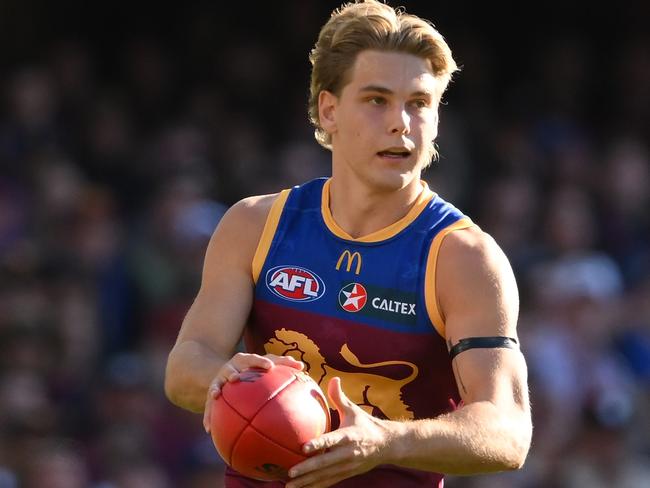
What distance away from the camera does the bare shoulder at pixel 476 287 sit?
4.97 meters

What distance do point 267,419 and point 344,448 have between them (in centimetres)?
32

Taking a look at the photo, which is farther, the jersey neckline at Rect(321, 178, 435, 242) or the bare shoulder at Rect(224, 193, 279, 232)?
the bare shoulder at Rect(224, 193, 279, 232)

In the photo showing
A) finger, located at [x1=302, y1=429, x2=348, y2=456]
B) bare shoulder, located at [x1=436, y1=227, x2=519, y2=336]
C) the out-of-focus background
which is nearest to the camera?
finger, located at [x1=302, y1=429, x2=348, y2=456]

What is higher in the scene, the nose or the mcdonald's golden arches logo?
the nose

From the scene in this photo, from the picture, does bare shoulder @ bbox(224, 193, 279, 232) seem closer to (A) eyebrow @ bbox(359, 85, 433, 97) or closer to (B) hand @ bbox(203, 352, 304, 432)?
(A) eyebrow @ bbox(359, 85, 433, 97)

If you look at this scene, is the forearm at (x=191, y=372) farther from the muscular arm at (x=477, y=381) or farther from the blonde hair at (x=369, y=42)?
the blonde hair at (x=369, y=42)

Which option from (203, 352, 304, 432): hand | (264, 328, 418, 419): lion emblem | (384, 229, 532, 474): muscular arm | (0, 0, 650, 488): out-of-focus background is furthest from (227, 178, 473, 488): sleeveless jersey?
(0, 0, 650, 488): out-of-focus background

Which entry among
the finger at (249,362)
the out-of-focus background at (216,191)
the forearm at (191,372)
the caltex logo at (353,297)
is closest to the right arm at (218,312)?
the forearm at (191,372)

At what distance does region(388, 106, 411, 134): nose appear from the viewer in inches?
203

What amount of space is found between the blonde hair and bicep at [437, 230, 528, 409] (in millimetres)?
614

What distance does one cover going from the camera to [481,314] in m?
4.97

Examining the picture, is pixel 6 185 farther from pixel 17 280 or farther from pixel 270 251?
pixel 270 251

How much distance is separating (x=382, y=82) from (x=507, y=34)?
361 inches

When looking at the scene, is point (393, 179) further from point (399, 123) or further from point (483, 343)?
point (483, 343)
